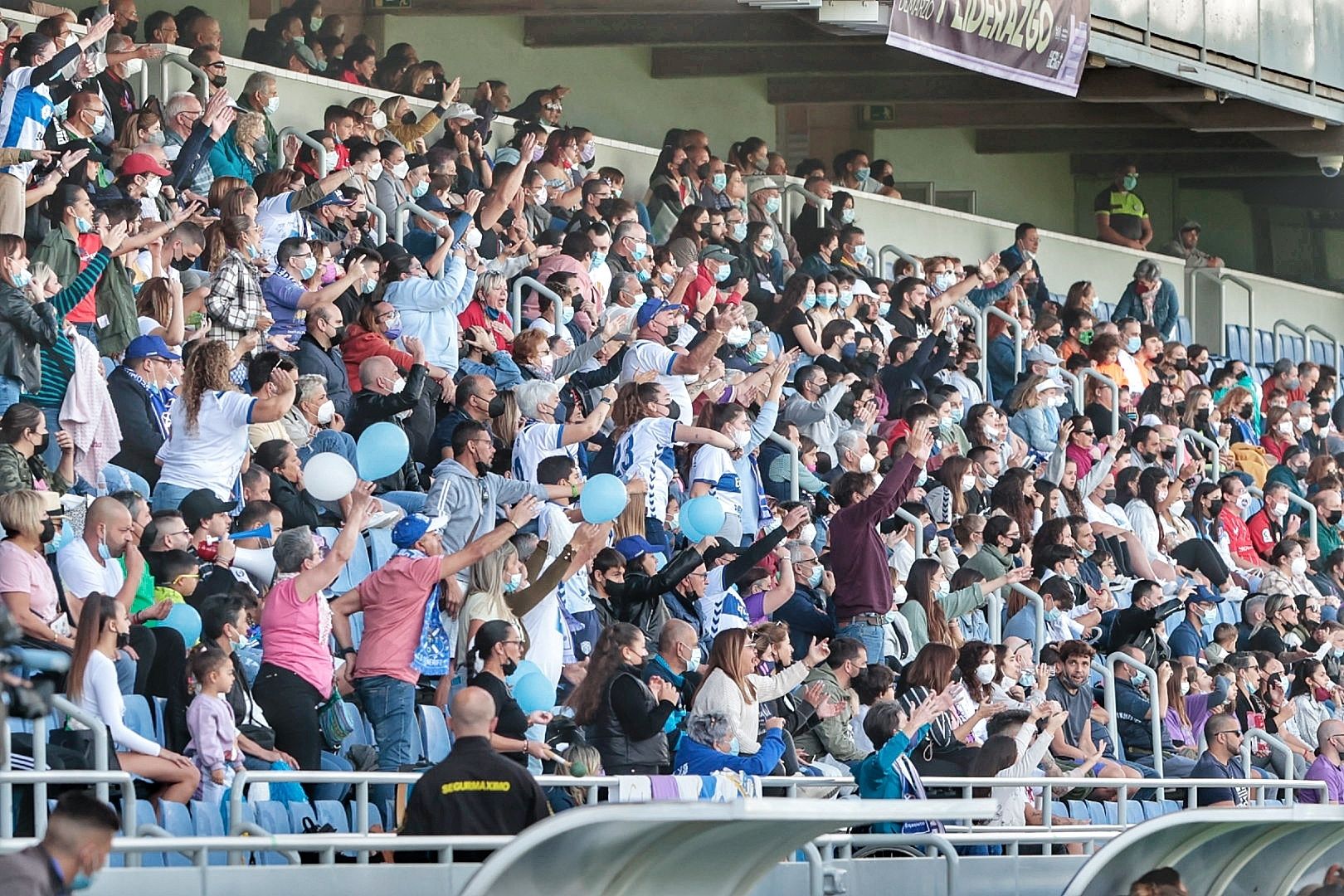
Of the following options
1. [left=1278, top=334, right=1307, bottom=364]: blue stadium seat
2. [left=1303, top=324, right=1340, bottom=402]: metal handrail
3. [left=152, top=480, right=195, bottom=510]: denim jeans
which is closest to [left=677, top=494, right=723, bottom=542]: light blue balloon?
[left=152, top=480, right=195, bottom=510]: denim jeans

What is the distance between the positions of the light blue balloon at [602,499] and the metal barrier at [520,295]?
2.74m

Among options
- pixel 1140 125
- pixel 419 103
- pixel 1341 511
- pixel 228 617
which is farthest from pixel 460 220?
pixel 1140 125

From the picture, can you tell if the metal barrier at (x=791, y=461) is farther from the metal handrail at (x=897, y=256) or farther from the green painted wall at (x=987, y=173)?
the green painted wall at (x=987, y=173)

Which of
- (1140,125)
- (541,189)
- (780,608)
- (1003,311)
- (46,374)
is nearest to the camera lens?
(46,374)

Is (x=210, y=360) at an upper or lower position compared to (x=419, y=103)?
lower

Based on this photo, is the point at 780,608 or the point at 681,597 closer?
the point at 681,597

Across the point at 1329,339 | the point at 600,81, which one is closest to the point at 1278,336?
the point at 1329,339

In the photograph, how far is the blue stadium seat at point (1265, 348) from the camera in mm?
24438

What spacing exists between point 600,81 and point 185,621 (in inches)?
536

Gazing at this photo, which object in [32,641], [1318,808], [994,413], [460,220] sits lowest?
[1318,808]

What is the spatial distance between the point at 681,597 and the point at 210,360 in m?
2.71

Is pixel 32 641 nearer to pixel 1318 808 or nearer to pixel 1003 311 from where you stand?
pixel 1318 808

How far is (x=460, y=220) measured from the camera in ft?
45.8

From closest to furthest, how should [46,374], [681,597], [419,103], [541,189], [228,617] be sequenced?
[228,617], [46,374], [681,597], [541,189], [419,103]
